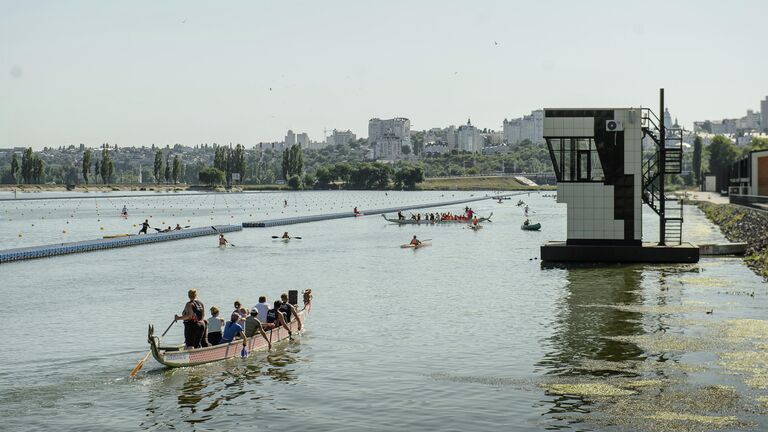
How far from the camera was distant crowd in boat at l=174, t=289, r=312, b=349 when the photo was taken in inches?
1278

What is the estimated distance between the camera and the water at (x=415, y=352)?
26438 millimetres

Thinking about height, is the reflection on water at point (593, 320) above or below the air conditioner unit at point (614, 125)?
below

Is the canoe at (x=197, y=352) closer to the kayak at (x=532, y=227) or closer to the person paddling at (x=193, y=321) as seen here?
the person paddling at (x=193, y=321)

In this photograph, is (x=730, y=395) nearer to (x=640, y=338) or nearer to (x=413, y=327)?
(x=640, y=338)

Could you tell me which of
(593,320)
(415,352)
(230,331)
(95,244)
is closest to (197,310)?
(230,331)

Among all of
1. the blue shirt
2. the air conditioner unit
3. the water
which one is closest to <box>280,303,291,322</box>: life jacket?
the water

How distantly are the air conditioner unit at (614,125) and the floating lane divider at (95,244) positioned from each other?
5425 cm

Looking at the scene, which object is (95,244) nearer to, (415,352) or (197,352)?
(197,352)

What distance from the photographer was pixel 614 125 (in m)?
64.1

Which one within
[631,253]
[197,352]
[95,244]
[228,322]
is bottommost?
[95,244]

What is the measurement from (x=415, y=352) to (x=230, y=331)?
7616 millimetres

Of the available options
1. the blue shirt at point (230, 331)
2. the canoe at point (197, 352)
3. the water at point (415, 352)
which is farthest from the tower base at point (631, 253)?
the blue shirt at point (230, 331)

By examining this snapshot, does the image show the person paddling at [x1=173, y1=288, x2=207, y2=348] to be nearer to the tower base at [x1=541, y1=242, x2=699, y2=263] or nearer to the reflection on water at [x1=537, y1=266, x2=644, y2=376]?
the reflection on water at [x1=537, y1=266, x2=644, y2=376]

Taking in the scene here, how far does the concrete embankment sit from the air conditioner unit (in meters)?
14.2
